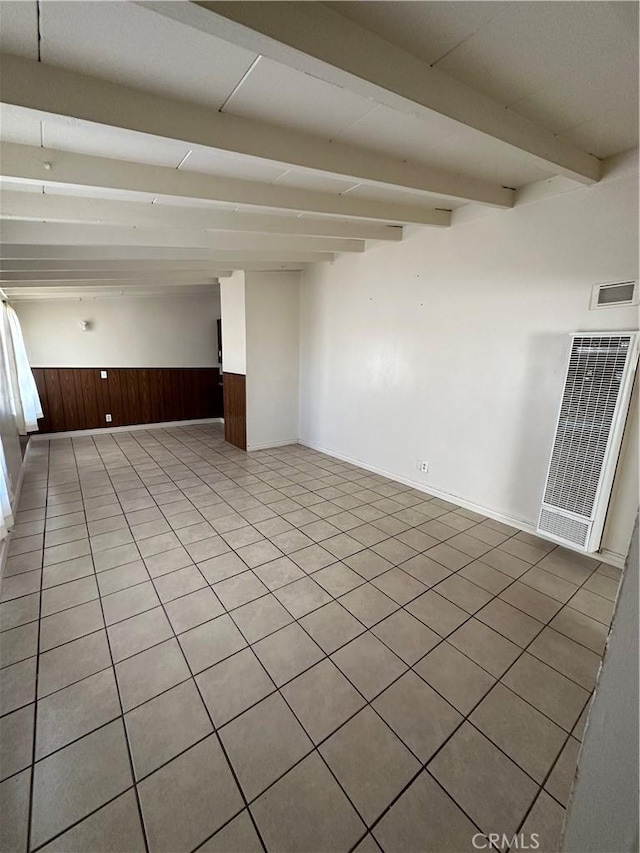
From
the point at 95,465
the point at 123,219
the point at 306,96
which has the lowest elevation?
the point at 95,465

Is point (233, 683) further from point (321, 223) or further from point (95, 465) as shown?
point (95, 465)

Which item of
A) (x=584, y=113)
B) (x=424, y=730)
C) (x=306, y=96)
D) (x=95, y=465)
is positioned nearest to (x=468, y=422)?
A: (x=584, y=113)

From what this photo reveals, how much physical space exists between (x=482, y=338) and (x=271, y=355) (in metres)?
3.07

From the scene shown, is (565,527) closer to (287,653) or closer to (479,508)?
(479,508)

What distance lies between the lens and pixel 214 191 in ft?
7.45

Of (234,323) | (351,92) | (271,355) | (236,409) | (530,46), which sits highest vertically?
(530,46)

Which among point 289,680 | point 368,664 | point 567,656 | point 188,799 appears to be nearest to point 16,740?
point 188,799

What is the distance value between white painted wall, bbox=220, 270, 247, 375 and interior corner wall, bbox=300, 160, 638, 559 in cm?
124

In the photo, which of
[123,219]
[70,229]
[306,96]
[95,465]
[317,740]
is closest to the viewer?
[317,740]

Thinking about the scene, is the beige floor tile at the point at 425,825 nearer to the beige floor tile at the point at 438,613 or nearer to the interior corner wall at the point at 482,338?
the beige floor tile at the point at 438,613

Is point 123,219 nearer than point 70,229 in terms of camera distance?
Yes

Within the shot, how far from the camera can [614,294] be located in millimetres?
2459

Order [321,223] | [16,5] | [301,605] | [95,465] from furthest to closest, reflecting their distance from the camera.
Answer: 1. [95,465]
2. [321,223]
3. [301,605]
4. [16,5]

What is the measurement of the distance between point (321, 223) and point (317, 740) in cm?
360
